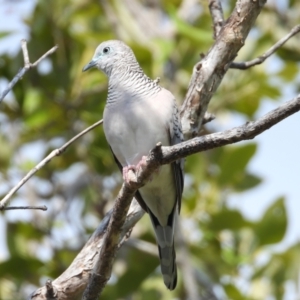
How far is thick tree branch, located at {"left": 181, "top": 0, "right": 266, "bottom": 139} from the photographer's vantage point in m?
3.63

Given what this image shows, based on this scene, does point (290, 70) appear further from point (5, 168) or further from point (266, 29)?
point (5, 168)

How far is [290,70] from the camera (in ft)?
19.1

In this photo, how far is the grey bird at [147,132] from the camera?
356 centimetres

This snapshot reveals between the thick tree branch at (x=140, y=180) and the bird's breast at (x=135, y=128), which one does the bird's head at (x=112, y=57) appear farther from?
the thick tree branch at (x=140, y=180)

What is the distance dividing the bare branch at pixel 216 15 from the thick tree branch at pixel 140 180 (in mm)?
1101

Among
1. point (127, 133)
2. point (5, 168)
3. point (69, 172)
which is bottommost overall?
point (127, 133)

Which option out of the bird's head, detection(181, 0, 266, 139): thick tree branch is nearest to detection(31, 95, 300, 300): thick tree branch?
detection(181, 0, 266, 139): thick tree branch

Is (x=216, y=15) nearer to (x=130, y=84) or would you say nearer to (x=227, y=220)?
(x=130, y=84)

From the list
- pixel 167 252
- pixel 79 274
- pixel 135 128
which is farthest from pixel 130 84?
pixel 79 274

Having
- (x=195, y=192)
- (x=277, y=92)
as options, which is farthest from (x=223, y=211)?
(x=277, y=92)

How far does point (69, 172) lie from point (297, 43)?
244 centimetres

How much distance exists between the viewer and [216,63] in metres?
3.68

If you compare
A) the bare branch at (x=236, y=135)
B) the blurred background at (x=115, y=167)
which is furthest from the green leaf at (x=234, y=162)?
the bare branch at (x=236, y=135)

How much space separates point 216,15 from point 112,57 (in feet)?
2.12
